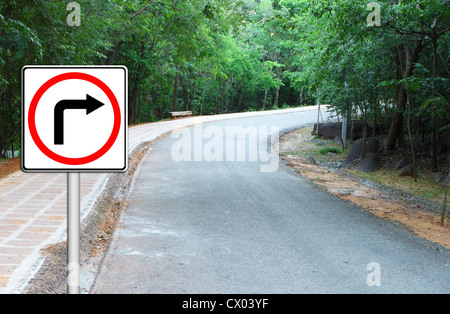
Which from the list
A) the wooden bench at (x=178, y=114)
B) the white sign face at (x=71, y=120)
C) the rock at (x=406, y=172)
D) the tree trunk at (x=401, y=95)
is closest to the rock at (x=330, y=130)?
the tree trunk at (x=401, y=95)

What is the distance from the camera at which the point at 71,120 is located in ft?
6.97

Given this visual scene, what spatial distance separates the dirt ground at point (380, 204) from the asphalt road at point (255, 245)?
1.95ft

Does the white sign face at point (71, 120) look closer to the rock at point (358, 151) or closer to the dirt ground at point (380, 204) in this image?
the dirt ground at point (380, 204)

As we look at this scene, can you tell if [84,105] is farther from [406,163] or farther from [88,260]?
[406,163]

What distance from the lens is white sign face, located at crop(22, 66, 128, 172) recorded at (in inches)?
82.0

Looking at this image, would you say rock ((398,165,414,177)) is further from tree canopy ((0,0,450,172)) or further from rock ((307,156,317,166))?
rock ((307,156,317,166))

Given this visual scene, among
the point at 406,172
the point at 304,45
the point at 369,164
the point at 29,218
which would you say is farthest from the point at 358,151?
the point at 29,218

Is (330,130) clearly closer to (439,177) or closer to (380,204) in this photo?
(439,177)

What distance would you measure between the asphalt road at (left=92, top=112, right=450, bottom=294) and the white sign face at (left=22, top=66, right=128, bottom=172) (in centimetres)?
251

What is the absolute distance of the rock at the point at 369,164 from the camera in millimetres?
15242

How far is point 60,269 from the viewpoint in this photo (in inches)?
178

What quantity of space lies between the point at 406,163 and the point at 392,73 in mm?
3899

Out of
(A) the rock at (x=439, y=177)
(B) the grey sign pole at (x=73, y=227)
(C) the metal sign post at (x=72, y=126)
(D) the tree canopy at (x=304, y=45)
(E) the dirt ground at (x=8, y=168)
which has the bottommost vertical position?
(A) the rock at (x=439, y=177)

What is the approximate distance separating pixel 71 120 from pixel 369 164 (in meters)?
14.5
